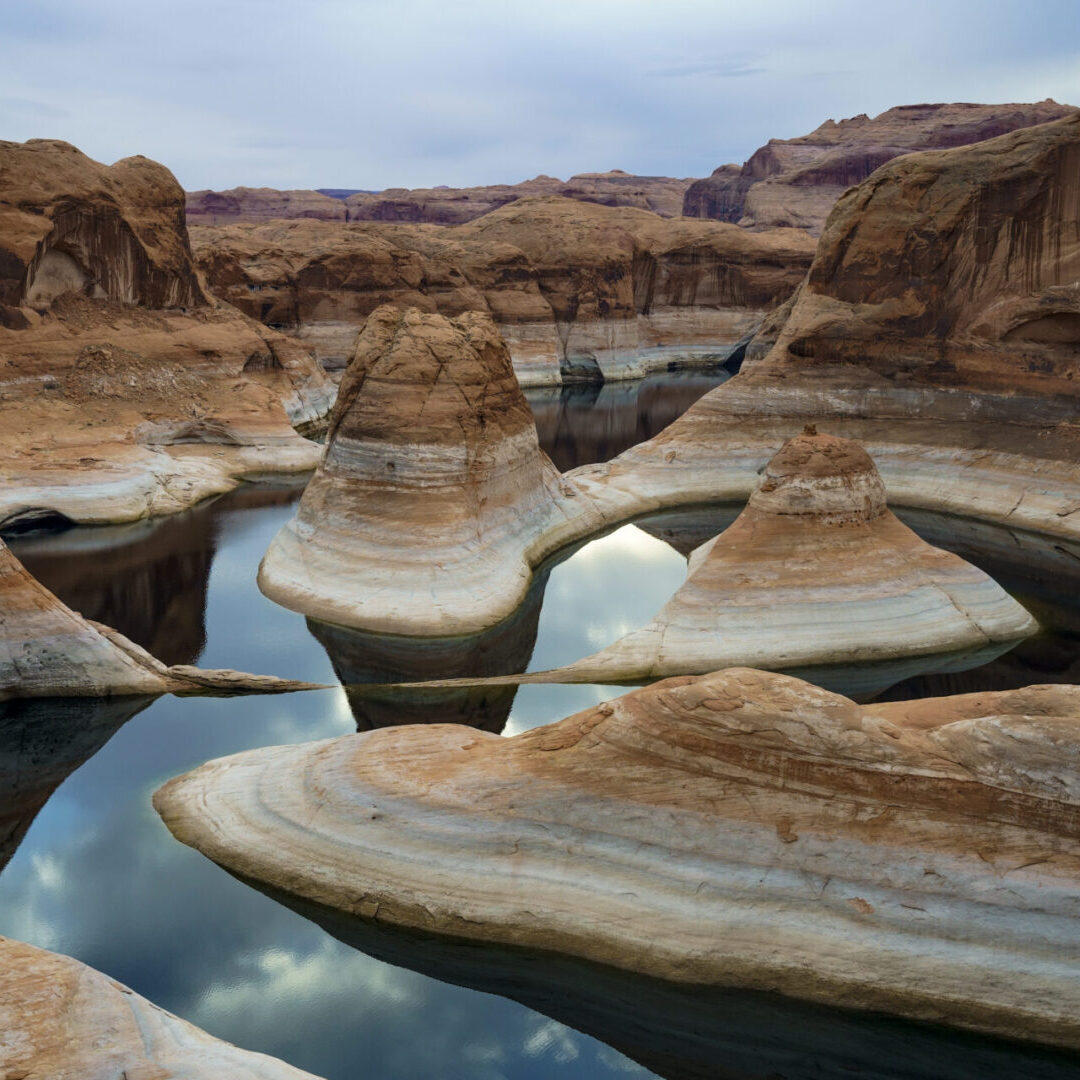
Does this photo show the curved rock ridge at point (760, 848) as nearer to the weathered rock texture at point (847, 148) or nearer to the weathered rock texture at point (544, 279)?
the weathered rock texture at point (544, 279)

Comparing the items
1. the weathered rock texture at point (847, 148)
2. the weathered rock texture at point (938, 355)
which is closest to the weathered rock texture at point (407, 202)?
the weathered rock texture at point (847, 148)

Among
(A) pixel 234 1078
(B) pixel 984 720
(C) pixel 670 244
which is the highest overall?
(C) pixel 670 244

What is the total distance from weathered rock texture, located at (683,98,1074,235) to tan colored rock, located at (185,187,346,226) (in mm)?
42310

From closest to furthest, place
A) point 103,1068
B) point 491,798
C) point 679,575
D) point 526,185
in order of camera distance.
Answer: point 103,1068
point 491,798
point 679,575
point 526,185

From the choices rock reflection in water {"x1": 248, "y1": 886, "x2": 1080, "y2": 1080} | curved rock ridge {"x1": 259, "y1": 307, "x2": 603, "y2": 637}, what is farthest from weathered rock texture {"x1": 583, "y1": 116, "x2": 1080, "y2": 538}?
rock reflection in water {"x1": 248, "y1": 886, "x2": 1080, "y2": 1080}

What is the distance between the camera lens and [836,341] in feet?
98.4

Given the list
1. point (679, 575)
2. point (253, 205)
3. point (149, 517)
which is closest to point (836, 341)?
point (679, 575)

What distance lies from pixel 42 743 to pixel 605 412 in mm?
33271

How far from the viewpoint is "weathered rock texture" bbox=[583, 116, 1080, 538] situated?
26.5 meters

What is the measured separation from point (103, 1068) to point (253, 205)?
104m

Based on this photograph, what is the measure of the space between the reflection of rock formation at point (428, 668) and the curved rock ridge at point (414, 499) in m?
0.29

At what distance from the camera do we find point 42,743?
14.6m

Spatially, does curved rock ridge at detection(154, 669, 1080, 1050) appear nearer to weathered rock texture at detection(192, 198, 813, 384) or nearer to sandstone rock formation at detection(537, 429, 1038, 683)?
sandstone rock formation at detection(537, 429, 1038, 683)

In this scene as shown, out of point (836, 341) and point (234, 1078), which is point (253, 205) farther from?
point (234, 1078)
